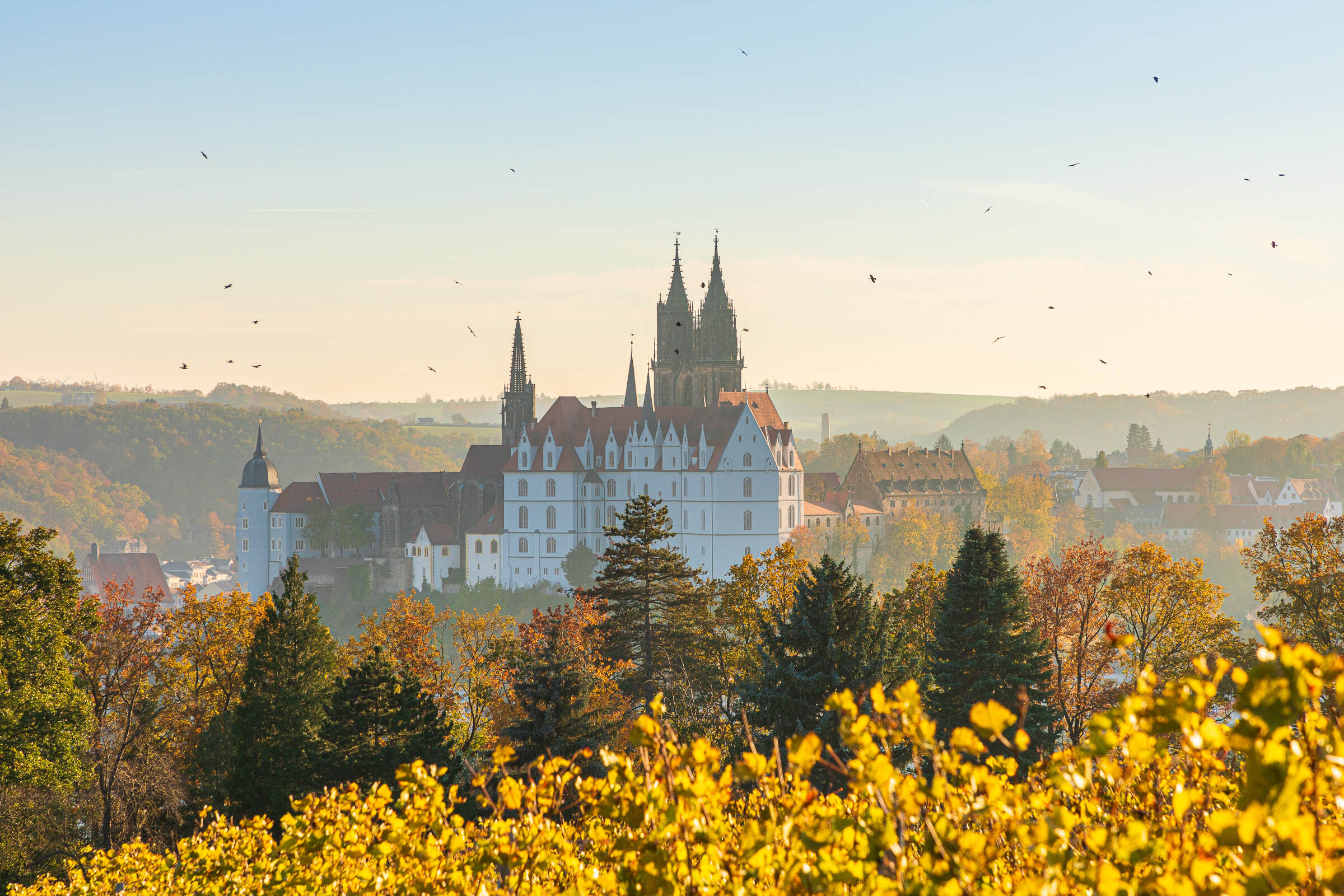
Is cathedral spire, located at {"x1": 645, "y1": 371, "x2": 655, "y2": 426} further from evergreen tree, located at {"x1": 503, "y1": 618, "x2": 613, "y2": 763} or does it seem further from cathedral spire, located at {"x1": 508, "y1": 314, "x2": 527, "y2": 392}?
evergreen tree, located at {"x1": 503, "y1": 618, "x2": 613, "y2": 763}

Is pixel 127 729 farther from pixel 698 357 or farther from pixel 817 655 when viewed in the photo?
pixel 698 357

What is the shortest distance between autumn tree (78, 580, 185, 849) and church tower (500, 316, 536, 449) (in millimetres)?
63320

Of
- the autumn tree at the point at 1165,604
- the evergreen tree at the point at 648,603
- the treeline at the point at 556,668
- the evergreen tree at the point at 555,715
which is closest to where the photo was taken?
the treeline at the point at 556,668

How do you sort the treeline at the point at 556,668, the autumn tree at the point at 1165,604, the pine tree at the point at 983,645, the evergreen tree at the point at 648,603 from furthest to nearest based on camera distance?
the evergreen tree at the point at 648,603, the autumn tree at the point at 1165,604, the pine tree at the point at 983,645, the treeline at the point at 556,668

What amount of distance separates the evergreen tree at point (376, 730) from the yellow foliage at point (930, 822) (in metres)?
12.7

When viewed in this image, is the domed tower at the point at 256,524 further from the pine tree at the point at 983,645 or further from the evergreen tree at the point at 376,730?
the pine tree at the point at 983,645

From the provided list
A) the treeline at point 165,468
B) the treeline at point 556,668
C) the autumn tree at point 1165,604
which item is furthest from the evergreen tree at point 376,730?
the treeline at point 165,468

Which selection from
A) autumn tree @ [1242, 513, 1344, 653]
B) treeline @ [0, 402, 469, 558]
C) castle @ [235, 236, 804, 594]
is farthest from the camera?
treeline @ [0, 402, 469, 558]

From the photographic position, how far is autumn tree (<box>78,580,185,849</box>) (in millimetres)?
25656

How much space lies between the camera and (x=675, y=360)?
103562 mm

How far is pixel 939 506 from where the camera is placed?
118438 millimetres

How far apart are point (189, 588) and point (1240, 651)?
28.4 metres

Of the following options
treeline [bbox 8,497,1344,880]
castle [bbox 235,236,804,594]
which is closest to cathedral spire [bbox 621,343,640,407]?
castle [bbox 235,236,804,594]

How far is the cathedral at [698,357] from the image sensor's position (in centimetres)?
10275
